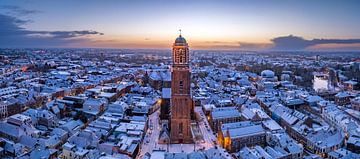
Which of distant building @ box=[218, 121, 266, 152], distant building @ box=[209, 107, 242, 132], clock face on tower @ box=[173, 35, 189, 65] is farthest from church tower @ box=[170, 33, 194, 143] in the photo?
distant building @ box=[209, 107, 242, 132]

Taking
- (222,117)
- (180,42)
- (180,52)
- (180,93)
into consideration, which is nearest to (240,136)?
(222,117)

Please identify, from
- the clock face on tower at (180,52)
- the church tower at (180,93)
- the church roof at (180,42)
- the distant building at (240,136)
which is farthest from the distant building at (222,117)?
the church roof at (180,42)

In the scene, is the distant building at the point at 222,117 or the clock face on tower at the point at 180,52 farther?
the distant building at the point at 222,117

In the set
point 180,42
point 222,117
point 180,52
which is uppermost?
point 180,42

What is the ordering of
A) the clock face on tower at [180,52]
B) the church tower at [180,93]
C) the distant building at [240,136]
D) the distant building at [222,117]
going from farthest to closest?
the distant building at [222,117], the distant building at [240,136], the church tower at [180,93], the clock face on tower at [180,52]

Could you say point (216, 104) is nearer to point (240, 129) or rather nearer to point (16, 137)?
point (240, 129)

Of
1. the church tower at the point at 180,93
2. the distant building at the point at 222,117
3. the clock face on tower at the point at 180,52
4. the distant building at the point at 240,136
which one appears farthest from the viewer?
the distant building at the point at 222,117

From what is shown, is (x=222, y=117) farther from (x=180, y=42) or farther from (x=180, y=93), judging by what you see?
(x=180, y=42)

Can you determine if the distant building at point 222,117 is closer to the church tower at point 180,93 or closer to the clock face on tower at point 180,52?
the church tower at point 180,93
